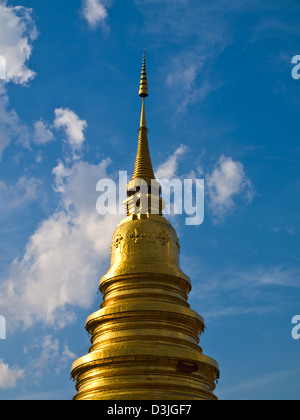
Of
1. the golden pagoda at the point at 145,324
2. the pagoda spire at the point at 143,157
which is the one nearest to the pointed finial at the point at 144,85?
the pagoda spire at the point at 143,157

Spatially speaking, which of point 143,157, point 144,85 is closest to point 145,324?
point 143,157

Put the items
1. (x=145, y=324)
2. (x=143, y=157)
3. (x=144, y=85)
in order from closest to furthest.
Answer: (x=145, y=324)
(x=143, y=157)
(x=144, y=85)

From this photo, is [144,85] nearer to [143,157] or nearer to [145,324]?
[143,157]

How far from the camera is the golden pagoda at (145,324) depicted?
782 inches

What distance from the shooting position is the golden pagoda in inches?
782

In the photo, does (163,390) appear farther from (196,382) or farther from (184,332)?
(184,332)

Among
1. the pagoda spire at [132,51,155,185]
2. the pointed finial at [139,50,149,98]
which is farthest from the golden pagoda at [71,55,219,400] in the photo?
the pointed finial at [139,50,149,98]

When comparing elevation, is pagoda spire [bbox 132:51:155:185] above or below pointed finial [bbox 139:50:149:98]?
below

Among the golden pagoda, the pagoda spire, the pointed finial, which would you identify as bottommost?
the golden pagoda

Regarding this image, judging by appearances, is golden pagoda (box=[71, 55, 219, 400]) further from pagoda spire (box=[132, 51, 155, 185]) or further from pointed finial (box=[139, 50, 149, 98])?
pointed finial (box=[139, 50, 149, 98])

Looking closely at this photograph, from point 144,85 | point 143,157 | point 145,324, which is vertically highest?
point 144,85

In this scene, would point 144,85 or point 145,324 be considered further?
point 144,85

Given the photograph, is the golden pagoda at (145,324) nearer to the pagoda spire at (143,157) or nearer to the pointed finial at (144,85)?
the pagoda spire at (143,157)

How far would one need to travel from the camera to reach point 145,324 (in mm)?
21422
